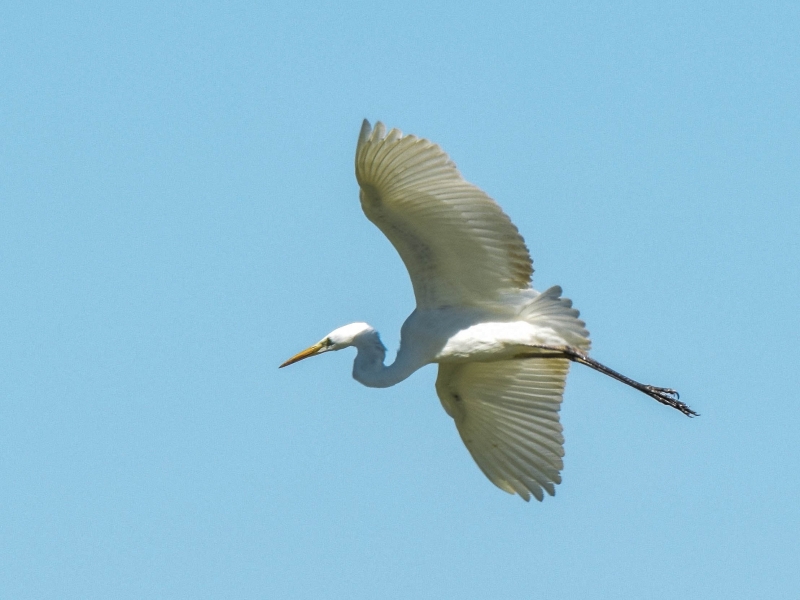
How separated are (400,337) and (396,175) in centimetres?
150

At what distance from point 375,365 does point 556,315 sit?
1.33 meters

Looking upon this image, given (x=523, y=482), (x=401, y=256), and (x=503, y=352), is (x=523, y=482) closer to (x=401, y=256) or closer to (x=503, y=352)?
Answer: (x=503, y=352)

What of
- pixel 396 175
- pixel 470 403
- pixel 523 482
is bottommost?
pixel 523 482

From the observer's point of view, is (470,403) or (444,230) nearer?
(444,230)

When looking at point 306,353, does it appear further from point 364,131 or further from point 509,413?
point 364,131

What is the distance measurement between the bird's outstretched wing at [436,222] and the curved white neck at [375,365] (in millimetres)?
444

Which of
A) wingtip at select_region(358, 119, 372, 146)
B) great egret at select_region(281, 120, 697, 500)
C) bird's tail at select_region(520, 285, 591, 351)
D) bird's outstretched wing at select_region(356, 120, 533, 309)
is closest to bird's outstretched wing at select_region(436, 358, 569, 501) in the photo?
great egret at select_region(281, 120, 697, 500)

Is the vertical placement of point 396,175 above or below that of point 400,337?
above

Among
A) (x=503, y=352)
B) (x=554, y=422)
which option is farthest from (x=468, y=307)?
(x=554, y=422)

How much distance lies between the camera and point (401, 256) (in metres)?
9.59

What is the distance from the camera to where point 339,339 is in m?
10.3

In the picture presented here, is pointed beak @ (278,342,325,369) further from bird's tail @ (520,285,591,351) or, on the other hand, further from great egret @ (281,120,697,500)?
bird's tail @ (520,285,591,351)

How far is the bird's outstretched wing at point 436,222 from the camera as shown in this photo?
879 cm

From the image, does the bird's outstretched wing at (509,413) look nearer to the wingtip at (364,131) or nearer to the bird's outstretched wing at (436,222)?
the bird's outstretched wing at (436,222)
